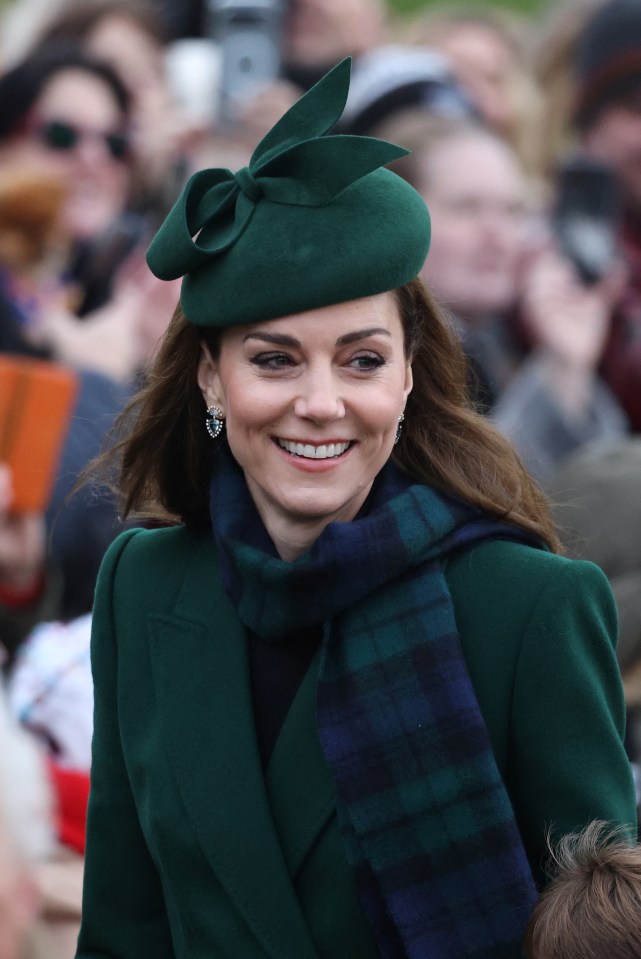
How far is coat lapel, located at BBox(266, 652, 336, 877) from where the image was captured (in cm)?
237

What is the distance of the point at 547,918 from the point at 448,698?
329 mm

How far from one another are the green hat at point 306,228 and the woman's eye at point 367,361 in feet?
0.33

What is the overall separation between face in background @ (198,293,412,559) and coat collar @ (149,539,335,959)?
0.83 ft

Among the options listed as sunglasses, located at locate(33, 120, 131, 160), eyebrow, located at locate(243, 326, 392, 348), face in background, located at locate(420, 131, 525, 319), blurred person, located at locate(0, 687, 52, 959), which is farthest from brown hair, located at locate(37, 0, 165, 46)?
eyebrow, located at locate(243, 326, 392, 348)

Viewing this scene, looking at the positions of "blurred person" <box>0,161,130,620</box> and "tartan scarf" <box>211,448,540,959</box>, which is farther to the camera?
"blurred person" <box>0,161,130,620</box>

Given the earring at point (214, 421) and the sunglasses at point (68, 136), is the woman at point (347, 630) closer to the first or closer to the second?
the earring at point (214, 421)

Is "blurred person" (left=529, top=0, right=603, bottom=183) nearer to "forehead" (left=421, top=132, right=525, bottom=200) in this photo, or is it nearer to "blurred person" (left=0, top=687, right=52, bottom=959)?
"forehead" (left=421, top=132, right=525, bottom=200)

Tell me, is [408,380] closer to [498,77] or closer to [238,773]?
[238,773]

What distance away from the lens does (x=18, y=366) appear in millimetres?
4234

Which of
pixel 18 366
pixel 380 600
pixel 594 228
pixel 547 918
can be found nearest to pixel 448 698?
pixel 380 600

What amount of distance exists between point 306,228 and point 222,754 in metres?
0.81

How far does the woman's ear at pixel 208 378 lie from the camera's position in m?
2.52

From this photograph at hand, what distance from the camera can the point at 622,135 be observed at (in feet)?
20.9

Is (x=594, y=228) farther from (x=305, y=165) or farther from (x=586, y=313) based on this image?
(x=305, y=165)
